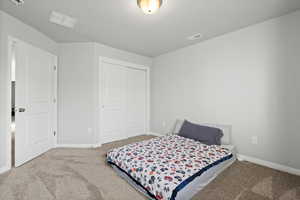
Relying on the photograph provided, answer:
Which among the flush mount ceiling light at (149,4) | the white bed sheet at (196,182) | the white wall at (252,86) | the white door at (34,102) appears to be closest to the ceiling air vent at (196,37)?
the white wall at (252,86)

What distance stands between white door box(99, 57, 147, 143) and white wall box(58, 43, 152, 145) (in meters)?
0.28

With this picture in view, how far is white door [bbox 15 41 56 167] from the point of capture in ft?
7.30

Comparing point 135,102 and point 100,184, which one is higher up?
point 135,102

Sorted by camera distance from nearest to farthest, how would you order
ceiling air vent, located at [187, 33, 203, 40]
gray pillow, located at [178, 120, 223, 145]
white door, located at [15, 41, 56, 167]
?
white door, located at [15, 41, 56, 167], gray pillow, located at [178, 120, 223, 145], ceiling air vent, located at [187, 33, 203, 40]

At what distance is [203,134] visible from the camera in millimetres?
2613

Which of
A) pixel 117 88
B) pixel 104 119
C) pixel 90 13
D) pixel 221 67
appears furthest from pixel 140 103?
pixel 90 13

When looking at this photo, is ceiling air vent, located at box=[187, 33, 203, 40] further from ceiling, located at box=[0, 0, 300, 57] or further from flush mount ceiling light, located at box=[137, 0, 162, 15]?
flush mount ceiling light, located at box=[137, 0, 162, 15]

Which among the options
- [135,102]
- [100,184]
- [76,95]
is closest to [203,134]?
[100,184]

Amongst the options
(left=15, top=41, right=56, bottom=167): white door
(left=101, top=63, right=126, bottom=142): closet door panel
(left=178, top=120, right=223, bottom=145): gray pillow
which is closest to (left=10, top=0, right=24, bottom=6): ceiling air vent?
(left=15, top=41, right=56, bottom=167): white door

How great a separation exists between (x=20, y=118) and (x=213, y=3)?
134 inches

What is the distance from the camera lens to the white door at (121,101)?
339cm

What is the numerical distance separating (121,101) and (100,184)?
2266 mm

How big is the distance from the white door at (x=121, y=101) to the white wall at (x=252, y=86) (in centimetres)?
130

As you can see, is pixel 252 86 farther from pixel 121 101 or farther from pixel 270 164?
pixel 121 101
